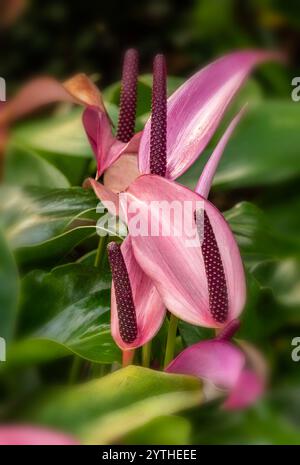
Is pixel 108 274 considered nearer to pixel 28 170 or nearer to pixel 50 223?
pixel 50 223

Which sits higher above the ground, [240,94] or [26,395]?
[240,94]

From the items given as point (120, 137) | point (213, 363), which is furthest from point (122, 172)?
point (213, 363)

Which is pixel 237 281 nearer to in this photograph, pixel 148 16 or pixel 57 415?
pixel 57 415

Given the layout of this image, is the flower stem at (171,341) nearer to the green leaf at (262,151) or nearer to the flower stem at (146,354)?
the flower stem at (146,354)

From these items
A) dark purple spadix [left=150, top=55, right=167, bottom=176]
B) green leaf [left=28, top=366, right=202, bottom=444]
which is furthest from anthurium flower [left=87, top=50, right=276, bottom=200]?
green leaf [left=28, top=366, right=202, bottom=444]

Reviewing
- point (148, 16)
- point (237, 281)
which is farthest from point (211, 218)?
point (148, 16)

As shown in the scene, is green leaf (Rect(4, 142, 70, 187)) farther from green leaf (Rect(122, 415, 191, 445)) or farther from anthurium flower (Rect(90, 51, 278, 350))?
green leaf (Rect(122, 415, 191, 445))
